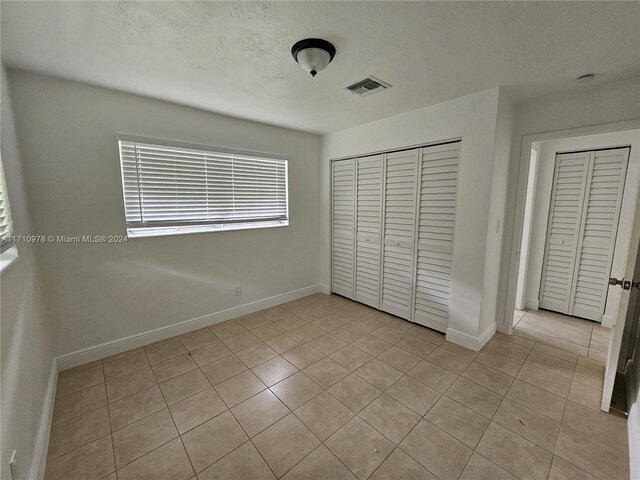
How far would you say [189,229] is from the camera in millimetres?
2736

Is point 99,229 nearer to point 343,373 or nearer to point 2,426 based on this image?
point 2,426

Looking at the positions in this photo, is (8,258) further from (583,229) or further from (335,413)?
(583,229)

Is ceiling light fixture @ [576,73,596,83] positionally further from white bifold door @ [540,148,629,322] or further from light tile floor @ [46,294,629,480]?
light tile floor @ [46,294,629,480]

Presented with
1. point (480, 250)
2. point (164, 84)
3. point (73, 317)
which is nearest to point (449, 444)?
point (480, 250)

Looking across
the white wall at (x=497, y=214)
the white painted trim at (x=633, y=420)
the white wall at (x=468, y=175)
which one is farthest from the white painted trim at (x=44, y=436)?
the white wall at (x=497, y=214)

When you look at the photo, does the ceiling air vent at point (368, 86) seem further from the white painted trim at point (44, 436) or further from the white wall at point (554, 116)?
the white painted trim at point (44, 436)

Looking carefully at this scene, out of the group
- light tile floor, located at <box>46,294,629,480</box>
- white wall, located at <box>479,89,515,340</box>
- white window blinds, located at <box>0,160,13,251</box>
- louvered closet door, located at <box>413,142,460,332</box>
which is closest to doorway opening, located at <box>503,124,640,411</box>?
white wall, located at <box>479,89,515,340</box>

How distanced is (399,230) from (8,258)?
302 centimetres

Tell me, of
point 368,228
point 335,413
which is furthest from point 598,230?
point 335,413

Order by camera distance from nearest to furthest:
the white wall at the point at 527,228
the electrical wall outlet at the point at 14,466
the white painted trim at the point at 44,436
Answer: the electrical wall outlet at the point at 14,466
the white painted trim at the point at 44,436
the white wall at the point at 527,228

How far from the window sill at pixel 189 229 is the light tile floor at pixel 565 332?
123 inches

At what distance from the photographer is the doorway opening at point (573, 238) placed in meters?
2.62

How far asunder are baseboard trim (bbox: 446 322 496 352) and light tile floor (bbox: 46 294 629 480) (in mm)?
91

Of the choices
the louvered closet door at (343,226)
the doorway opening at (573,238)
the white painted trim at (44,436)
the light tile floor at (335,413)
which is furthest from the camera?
the louvered closet door at (343,226)
